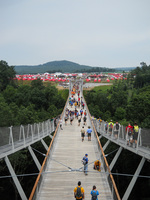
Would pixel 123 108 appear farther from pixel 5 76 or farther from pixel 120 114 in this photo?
pixel 5 76

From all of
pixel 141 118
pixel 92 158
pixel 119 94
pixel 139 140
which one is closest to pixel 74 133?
pixel 92 158

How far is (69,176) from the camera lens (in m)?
10.1

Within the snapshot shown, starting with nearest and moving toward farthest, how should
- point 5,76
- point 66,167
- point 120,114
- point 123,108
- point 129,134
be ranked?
1. point 66,167
2. point 129,134
3. point 120,114
4. point 123,108
5. point 5,76

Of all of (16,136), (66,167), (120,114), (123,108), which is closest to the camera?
(16,136)

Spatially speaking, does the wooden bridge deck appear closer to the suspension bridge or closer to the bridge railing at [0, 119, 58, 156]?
the suspension bridge

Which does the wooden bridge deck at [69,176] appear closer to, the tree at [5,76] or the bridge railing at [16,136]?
the bridge railing at [16,136]

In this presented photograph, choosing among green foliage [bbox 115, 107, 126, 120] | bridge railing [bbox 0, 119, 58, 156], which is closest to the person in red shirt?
bridge railing [bbox 0, 119, 58, 156]

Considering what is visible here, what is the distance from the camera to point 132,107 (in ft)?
104

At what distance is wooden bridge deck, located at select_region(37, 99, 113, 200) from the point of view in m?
8.53

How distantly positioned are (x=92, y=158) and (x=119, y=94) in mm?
43187

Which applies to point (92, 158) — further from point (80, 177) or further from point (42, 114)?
point (42, 114)

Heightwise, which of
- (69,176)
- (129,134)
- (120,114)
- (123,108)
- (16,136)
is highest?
(16,136)

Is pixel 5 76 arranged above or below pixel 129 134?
above

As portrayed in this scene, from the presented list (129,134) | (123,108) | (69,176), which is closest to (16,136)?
(69,176)
